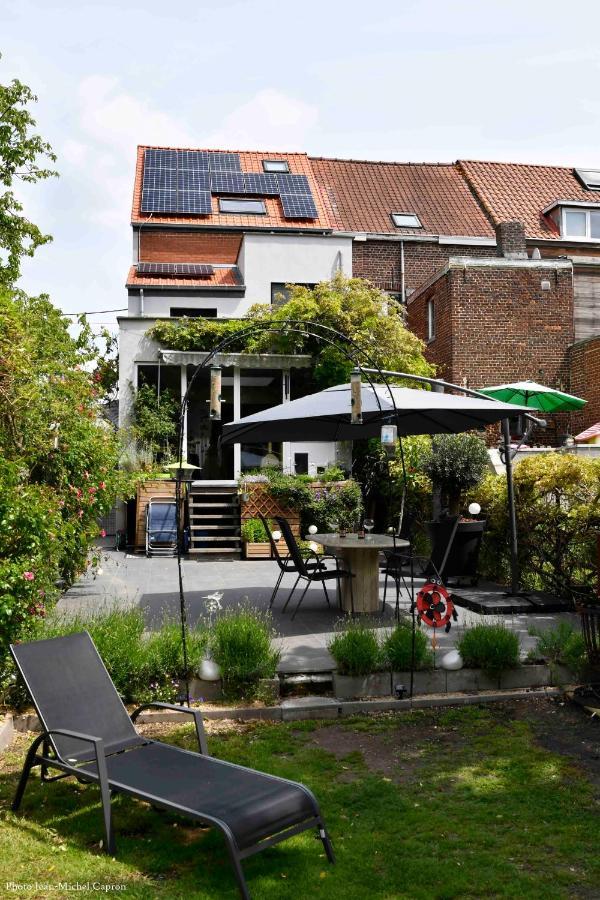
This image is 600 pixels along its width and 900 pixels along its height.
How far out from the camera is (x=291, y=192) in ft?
78.0

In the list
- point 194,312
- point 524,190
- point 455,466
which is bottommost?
point 455,466

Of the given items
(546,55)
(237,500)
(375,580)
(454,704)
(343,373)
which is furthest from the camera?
(343,373)

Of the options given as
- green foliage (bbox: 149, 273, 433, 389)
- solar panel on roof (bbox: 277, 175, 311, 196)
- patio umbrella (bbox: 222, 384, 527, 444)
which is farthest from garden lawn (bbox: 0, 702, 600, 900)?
solar panel on roof (bbox: 277, 175, 311, 196)

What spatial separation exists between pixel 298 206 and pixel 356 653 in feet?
60.7

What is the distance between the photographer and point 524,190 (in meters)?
26.1

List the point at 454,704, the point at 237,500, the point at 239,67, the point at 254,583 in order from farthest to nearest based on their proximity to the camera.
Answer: the point at 237,500
the point at 254,583
the point at 239,67
the point at 454,704

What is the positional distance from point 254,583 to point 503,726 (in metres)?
6.51

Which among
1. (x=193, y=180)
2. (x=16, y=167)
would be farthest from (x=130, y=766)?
(x=193, y=180)

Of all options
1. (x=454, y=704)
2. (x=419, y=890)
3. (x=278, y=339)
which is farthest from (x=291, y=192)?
(x=419, y=890)

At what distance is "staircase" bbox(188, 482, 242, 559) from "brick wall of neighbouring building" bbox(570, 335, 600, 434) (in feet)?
27.2

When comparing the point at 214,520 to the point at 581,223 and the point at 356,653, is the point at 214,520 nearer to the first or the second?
the point at 356,653

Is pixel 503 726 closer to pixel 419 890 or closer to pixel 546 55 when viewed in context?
pixel 419 890

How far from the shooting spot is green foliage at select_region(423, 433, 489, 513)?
12.2 m

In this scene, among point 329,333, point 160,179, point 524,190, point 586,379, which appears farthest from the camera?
point 524,190
